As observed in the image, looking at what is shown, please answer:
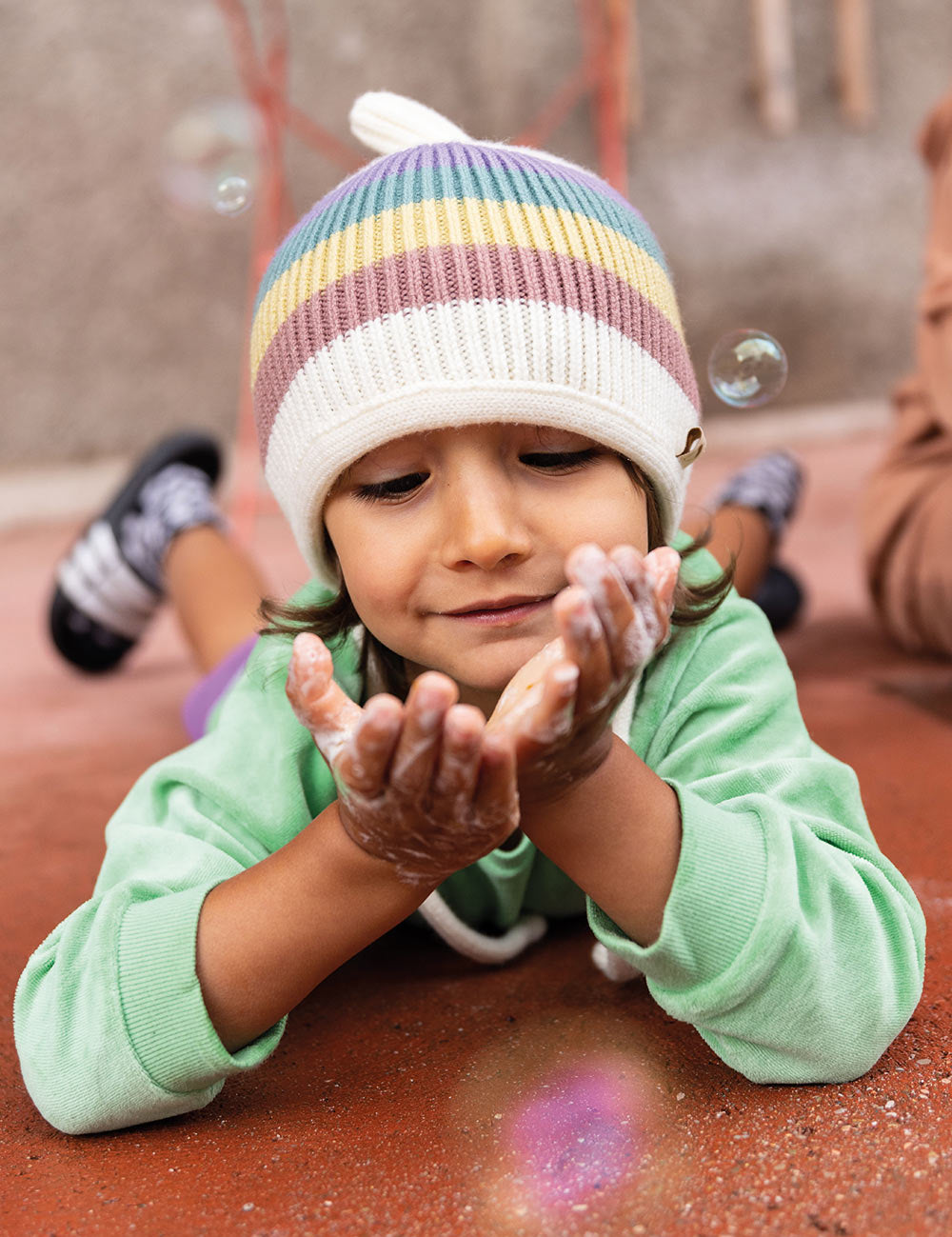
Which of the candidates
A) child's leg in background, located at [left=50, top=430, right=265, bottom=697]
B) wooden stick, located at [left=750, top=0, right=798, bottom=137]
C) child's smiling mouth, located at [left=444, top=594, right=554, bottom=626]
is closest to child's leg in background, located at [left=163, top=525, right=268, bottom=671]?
child's leg in background, located at [left=50, top=430, right=265, bottom=697]

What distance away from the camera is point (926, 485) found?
234 centimetres

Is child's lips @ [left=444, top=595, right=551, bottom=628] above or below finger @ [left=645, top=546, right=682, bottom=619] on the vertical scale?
below

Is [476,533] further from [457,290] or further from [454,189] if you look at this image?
[454,189]

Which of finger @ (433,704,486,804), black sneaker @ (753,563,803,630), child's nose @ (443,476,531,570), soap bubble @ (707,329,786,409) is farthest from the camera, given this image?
black sneaker @ (753,563,803,630)

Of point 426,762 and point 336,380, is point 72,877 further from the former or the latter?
point 426,762

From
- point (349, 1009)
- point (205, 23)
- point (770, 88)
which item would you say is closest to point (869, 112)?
point (770, 88)

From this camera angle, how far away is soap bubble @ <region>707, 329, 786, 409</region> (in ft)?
4.55

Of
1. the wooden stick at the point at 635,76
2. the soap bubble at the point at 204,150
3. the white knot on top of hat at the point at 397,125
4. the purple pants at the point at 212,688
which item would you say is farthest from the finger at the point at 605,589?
the wooden stick at the point at 635,76

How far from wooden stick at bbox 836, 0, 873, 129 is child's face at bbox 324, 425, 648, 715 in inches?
205

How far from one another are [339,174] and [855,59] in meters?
2.32

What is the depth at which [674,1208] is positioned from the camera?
2.62 ft

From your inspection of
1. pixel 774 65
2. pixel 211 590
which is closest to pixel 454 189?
pixel 211 590

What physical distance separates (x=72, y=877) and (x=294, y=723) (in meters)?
0.52

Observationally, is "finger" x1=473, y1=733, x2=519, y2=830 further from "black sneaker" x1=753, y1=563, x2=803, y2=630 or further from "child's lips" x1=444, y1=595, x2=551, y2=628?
"black sneaker" x1=753, y1=563, x2=803, y2=630
